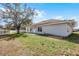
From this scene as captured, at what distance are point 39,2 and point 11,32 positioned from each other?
769 millimetres

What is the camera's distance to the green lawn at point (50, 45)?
4118 mm

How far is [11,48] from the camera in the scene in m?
4.16

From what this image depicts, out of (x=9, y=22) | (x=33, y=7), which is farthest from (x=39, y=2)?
(x=9, y=22)

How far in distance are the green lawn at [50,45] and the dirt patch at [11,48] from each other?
0.08 m

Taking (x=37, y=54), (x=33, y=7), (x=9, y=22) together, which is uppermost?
(x=33, y=7)

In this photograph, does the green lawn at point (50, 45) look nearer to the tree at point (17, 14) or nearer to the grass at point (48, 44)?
the grass at point (48, 44)

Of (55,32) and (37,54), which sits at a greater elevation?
(55,32)

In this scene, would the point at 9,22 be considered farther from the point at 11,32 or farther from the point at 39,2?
the point at 39,2

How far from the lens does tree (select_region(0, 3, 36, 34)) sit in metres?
4.19

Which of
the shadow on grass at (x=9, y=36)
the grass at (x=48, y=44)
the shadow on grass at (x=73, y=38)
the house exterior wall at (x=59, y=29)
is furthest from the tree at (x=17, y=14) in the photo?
the shadow on grass at (x=73, y=38)

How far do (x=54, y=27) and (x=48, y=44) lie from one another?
355 mm

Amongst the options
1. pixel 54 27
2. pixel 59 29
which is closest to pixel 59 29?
pixel 59 29

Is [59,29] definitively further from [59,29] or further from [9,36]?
[9,36]

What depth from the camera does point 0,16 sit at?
4.20m
